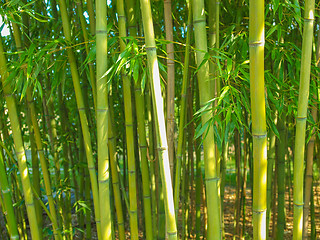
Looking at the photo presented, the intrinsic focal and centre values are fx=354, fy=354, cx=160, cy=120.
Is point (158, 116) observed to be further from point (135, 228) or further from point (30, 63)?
point (135, 228)

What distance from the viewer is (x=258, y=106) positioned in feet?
4.03

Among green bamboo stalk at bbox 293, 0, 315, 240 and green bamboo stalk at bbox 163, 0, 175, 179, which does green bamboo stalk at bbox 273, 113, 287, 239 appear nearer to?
green bamboo stalk at bbox 293, 0, 315, 240

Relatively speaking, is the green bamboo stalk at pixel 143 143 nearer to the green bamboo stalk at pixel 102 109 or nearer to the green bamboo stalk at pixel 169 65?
the green bamboo stalk at pixel 169 65

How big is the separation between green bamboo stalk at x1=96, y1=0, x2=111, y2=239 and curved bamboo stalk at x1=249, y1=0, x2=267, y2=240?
0.54m

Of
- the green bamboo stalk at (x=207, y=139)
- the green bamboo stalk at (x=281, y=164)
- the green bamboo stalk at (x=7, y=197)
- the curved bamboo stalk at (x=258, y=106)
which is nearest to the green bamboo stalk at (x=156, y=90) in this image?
the green bamboo stalk at (x=207, y=139)

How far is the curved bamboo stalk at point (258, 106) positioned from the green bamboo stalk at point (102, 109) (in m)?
0.54

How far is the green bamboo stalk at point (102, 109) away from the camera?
1.32 m

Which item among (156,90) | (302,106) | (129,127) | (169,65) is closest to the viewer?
(156,90)

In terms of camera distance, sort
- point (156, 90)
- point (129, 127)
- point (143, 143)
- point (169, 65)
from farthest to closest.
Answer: point (143, 143) < point (129, 127) < point (169, 65) < point (156, 90)

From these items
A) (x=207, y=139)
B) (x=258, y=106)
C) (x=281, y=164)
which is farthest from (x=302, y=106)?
(x=281, y=164)

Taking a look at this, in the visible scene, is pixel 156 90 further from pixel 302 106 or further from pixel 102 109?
pixel 302 106

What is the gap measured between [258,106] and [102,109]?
587mm

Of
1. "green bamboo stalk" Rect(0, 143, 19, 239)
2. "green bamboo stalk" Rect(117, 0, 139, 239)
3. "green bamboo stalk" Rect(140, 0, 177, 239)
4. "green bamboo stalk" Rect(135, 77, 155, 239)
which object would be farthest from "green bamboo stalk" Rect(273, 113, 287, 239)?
"green bamboo stalk" Rect(0, 143, 19, 239)

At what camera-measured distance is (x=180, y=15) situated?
247 centimetres
